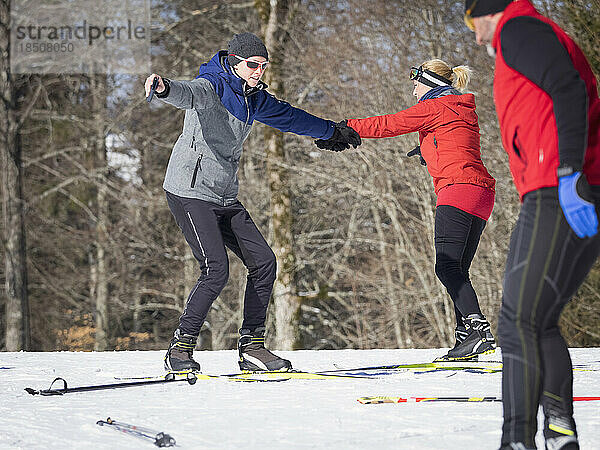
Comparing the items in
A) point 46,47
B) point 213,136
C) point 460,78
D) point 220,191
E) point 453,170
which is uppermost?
point 46,47

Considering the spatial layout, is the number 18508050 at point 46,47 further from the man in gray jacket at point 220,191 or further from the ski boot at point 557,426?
the ski boot at point 557,426

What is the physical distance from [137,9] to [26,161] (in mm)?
3904

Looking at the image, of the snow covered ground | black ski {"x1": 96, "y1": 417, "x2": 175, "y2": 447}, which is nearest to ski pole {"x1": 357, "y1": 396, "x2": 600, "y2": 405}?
the snow covered ground

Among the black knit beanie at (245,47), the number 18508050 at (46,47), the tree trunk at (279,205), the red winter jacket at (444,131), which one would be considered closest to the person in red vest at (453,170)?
the red winter jacket at (444,131)

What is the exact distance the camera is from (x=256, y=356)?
4180mm

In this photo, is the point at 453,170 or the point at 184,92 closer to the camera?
the point at 184,92

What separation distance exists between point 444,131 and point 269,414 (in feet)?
6.91

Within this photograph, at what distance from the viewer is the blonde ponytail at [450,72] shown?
445cm

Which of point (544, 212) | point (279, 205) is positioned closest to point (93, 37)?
point (279, 205)

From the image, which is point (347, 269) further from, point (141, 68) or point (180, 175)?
point (180, 175)

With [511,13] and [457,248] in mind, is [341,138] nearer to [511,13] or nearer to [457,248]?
[457,248]

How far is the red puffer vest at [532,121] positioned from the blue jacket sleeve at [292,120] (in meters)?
2.22

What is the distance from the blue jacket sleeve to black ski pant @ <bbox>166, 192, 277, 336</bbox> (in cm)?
53

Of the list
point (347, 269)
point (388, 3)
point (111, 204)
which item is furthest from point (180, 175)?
point (111, 204)
